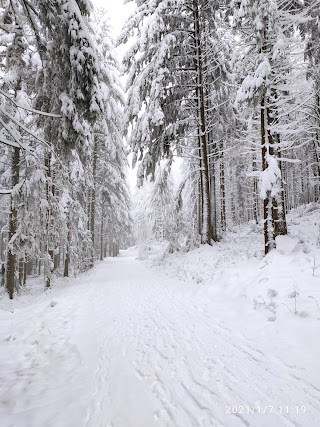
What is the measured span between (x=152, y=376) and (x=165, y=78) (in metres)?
10.9

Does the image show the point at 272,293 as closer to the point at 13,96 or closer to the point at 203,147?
the point at 203,147

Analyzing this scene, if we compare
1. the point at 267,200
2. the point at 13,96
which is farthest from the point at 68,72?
the point at 13,96

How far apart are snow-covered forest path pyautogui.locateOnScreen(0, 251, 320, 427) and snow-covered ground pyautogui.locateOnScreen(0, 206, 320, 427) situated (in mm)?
13

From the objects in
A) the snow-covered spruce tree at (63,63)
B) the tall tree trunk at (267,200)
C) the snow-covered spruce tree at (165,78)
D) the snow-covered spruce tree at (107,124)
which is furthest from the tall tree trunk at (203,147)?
the snow-covered spruce tree at (63,63)

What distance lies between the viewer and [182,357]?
11.4 feet

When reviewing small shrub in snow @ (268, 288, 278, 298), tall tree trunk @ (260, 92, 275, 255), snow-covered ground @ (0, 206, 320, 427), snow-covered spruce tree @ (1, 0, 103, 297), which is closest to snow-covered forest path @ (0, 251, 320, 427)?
snow-covered ground @ (0, 206, 320, 427)

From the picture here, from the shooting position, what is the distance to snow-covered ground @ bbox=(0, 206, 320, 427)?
236 cm

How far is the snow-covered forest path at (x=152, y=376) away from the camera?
7.61 ft

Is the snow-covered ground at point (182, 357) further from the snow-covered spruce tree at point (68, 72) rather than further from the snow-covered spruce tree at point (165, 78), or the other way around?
the snow-covered spruce tree at point (165, 78)

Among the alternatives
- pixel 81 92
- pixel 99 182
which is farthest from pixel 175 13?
pixel 99 182

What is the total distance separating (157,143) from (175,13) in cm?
589

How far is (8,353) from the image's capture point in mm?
4023

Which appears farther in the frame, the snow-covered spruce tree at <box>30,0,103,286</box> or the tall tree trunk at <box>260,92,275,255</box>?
the tall tree trunk at <box>260,92,275,255</box>

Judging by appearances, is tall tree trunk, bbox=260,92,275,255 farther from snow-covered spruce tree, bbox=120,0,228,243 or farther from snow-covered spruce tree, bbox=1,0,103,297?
snow-covered spruce tree, bbox=1,0,103,297
